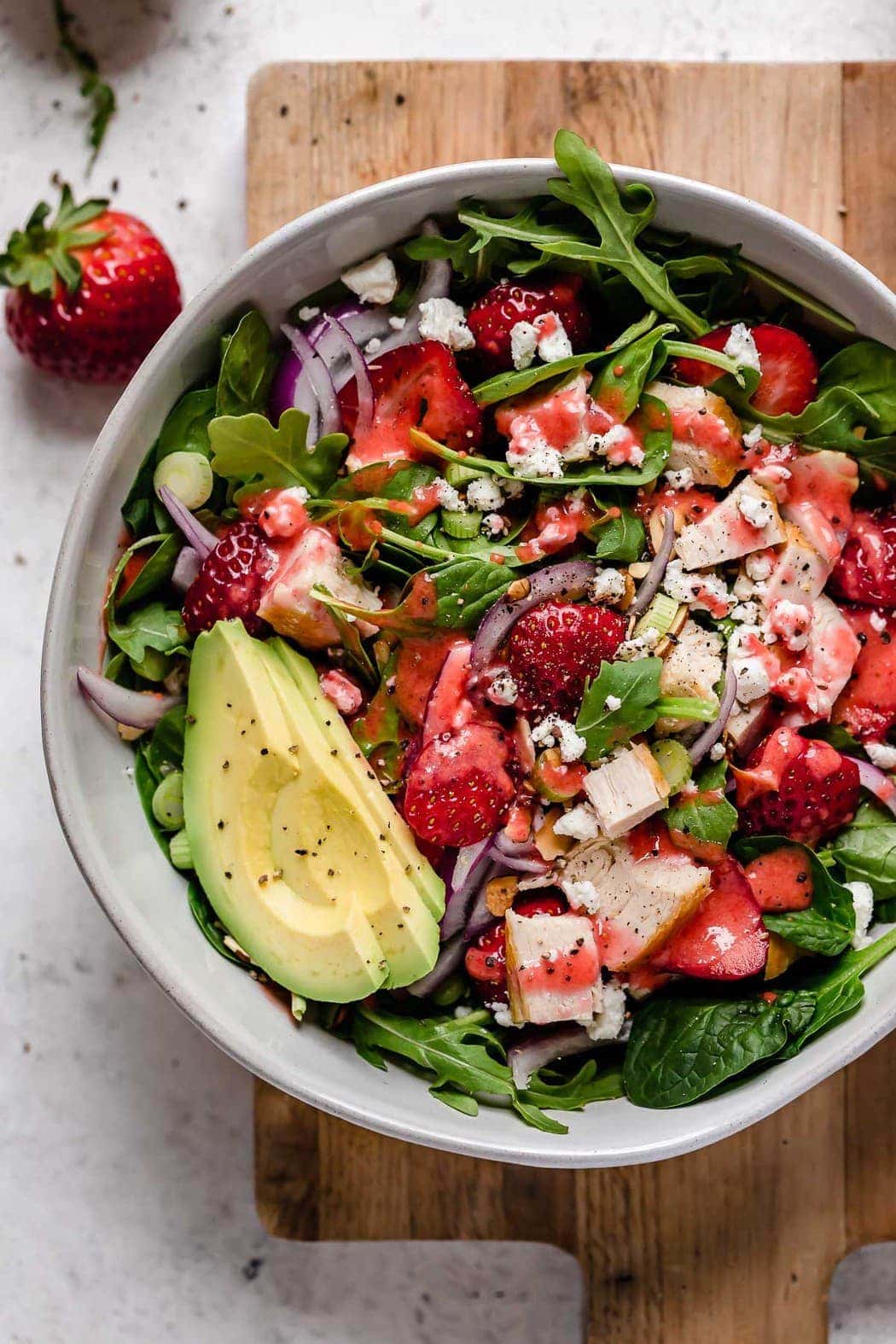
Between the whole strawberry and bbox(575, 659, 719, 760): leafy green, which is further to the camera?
the whole strawberry

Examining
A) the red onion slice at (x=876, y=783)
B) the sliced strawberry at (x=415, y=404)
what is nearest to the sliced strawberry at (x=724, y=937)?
the red onion slice at (x=876, y=783)

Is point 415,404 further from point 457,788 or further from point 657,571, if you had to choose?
point 457,788

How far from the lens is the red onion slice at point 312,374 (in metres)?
2.03

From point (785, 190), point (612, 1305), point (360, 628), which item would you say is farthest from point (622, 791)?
point (785, 190)

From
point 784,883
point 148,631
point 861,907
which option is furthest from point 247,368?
point 861,907

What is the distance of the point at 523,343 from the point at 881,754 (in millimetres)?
894

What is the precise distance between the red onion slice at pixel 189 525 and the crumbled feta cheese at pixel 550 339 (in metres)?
0.61

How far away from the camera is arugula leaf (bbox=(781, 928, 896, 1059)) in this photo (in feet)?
6.38

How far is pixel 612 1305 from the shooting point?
2.24 m

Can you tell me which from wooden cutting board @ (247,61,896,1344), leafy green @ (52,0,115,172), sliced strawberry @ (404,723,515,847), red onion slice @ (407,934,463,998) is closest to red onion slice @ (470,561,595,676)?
sliced strawberry @ (404,723,515,847)

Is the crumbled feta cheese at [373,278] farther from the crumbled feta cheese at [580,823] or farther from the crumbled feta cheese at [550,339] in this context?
the crumbled feta cheese at [580,823]

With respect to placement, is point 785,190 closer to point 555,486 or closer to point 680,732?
point 555,486

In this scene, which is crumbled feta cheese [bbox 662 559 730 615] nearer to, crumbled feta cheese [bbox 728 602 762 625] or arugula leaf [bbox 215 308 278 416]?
crumbled feta cheese [bbox 728 602 762 625]

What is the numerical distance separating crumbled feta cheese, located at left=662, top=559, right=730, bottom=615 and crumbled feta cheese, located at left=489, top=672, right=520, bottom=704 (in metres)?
0.30
